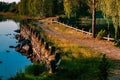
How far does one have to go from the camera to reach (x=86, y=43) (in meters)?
38.2

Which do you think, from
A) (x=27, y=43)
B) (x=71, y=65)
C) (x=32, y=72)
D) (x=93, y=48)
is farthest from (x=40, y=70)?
(x=27, y=43)

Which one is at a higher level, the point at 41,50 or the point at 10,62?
the point at 41,50

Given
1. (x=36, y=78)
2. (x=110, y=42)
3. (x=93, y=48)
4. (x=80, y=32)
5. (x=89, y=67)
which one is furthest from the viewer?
(x=80, y=32)

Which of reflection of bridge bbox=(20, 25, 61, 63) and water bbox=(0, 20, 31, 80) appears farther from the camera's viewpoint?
water bbox=(0, 20, 31, 80)

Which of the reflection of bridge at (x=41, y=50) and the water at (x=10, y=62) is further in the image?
the water at (x=10, y=62)

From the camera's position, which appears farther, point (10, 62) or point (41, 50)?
point (10, 62)

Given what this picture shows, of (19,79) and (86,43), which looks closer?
(19,79)

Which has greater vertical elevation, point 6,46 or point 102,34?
point 102,34

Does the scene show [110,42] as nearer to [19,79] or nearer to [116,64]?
[116,64]

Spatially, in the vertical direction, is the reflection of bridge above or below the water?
above

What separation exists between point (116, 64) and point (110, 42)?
36.5ft

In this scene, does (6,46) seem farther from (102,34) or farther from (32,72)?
(32,72)

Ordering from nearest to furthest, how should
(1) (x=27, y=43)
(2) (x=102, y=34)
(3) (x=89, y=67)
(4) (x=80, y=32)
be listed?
(3) (x=89, y=67), (2) (x=102, y=34), (4) (x=80, y=32), (1) (x=27, y=43)

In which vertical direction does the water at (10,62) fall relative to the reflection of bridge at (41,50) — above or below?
below
